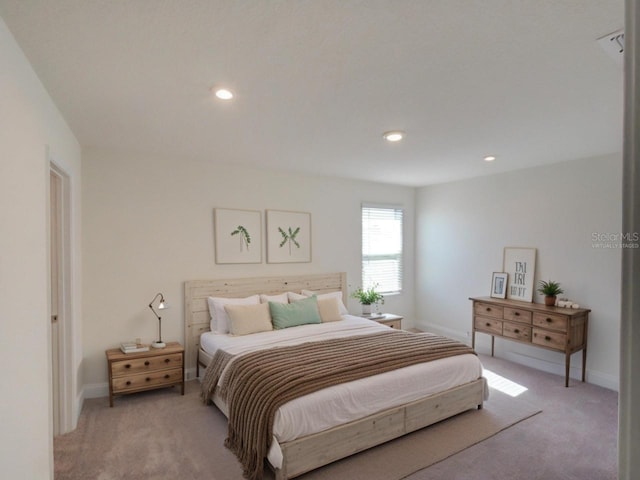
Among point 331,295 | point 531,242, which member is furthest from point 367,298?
point 531,242

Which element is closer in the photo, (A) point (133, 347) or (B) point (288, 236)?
(A) point (133, 347)

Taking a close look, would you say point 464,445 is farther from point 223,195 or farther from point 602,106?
point 223,195

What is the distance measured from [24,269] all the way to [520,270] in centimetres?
490

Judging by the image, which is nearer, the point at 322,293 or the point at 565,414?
the point at 565,414

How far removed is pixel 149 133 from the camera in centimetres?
320

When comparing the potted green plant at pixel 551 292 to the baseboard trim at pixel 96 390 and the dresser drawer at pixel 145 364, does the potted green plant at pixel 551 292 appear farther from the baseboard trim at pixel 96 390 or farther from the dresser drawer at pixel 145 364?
the baseboard trim at pixel 96 390

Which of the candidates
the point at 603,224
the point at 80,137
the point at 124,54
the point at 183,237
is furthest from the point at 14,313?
the point at 603,224

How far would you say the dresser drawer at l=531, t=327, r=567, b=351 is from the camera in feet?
12.6

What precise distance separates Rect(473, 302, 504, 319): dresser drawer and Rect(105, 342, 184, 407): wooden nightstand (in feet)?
11.7

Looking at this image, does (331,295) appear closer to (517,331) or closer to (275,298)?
(275,298)

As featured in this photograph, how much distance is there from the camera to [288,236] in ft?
16.0

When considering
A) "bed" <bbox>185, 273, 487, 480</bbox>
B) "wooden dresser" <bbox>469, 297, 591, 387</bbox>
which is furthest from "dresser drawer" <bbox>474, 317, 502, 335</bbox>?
"bed" <bbox>185, 273, 487, 480</bbox>

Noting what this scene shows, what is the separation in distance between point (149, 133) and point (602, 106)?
3.49m

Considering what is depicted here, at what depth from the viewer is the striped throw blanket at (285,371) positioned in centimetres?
243
